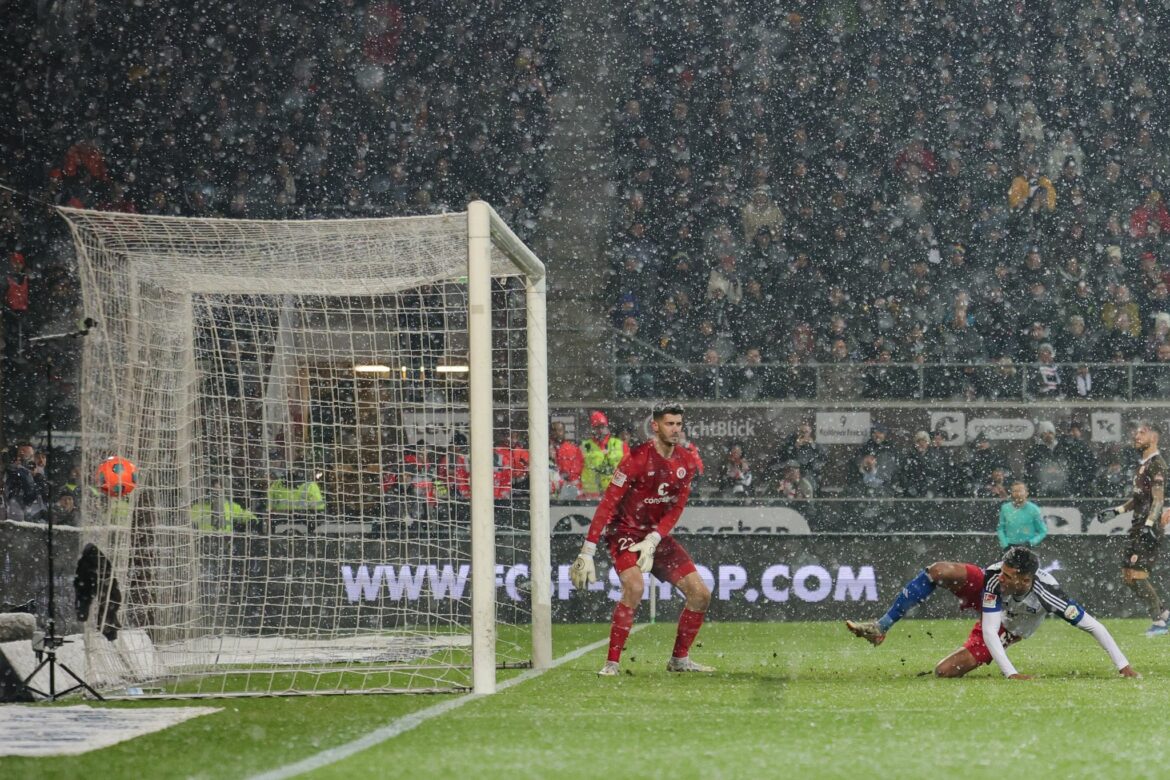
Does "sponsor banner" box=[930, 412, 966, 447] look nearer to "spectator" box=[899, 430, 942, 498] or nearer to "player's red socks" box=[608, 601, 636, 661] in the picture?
"spectator" box=[899, 430, 942, 498]

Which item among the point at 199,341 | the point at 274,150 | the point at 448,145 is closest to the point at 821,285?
the point at 448,145

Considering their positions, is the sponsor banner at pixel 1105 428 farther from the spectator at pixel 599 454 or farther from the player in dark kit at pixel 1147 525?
the spectator at pixel 599 454

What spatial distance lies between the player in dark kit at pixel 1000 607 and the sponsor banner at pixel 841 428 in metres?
9.98

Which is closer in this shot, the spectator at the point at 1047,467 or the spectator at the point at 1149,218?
the spectator at the point at 1047,467

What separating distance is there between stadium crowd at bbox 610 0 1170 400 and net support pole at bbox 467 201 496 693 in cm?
1054

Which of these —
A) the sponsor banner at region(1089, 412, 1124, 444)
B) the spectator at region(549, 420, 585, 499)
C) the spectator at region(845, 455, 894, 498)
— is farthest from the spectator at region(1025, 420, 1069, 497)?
the spectator at region(549, 420, 585, 499)

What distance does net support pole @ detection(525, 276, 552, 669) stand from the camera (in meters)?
10.1

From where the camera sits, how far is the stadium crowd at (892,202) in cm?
2078

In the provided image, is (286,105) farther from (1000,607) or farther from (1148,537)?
(1000,607)

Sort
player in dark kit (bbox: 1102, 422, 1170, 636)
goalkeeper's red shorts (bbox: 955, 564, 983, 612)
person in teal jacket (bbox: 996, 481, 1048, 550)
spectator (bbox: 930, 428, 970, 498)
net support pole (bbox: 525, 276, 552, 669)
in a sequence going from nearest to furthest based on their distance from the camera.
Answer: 1. goalkeeper's red shorts (bbox: 955, 564, 983, 612)
2. net support pole (bbox: 525, 276, 552, 669)
3. player in dark kit (bbox: 1102, 422, 1170, 636)
4. person in teal jacket (bbox: 996, 481, 1048, 550)
5. spectator (bbox: 930, 428, 970, 498)

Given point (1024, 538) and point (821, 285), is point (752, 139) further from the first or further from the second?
point (1024, 538)

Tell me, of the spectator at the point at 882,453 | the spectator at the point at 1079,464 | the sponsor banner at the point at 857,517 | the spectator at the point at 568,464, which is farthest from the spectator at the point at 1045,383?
the spectator at the point at 568,464

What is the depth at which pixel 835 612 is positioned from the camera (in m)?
16.1

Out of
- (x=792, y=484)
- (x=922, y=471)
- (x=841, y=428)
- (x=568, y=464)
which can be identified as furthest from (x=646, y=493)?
(x=922, y=471)
